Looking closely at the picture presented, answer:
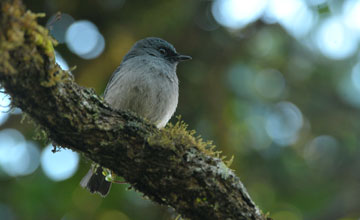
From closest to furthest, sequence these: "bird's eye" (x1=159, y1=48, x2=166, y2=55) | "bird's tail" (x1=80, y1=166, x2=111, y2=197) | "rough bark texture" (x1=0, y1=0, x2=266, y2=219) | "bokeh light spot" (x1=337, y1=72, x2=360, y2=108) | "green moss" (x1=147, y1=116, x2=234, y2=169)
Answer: "rough bark texture" (x1=0, y1=0, x2=266, y2=219)
"green moss" (x1=147, y1=116, x2=234, y2=169)
"bird's tail" (x1=80, y1=166, x2=111, y2=197)
"bird's eye" (x1=159, y1=48, x2=166, y2=55)
"bokeh light spot" (x1=337, y1=72, x2=360, y2=108)

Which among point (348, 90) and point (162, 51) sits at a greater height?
point (348, 90)

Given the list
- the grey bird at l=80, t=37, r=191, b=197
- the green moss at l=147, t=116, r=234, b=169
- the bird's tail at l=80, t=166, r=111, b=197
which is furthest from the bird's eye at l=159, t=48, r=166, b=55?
the green moss at l=147, t=116, r=234, b=169

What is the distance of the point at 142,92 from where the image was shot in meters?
4.70

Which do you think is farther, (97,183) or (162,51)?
(162,51)

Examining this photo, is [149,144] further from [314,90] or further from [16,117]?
[314,90]

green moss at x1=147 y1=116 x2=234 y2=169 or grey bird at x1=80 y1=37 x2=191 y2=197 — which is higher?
grey bird at x1=80 y1=37 x2=191 y2=197

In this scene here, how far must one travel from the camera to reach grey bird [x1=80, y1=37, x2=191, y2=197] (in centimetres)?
459

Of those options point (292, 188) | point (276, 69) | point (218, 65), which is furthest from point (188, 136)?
point (276, 69)

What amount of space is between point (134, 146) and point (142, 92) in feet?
5.64

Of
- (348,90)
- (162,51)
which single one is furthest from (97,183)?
(348,90)

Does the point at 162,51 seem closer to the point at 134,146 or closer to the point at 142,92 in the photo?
the point at 142,92

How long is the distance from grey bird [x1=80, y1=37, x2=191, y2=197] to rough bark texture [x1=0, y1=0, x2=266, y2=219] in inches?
56.8

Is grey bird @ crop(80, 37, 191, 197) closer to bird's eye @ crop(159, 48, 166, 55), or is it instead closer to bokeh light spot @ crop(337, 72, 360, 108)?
bird's eye @ crop(159, 48, 166, 55)

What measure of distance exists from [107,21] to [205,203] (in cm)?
481
